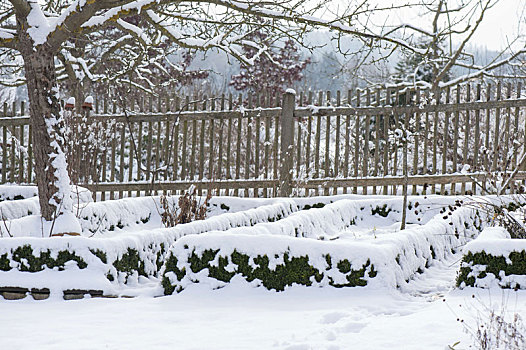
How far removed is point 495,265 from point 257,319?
72.5 inches

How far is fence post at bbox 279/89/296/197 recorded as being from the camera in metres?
9.14

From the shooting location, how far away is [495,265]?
420 cm

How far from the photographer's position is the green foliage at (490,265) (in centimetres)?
416

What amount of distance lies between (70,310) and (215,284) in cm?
104

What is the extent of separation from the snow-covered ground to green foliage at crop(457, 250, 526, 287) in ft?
0.39

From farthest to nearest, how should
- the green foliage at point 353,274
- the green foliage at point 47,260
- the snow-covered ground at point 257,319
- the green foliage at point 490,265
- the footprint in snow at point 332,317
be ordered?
the green foliage at point 47,260, the green foliage at point 353,274, the green foliage at point 490,265, the footprint in snow at point 332,317, the snow-covered ground at point 257,319

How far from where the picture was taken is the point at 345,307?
3.80 m

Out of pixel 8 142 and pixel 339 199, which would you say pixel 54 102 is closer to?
pixel 339 199

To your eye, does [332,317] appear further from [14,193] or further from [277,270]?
[14,193]

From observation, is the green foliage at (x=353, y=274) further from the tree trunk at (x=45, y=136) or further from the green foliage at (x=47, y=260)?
the tree trunk at (x=45, y=136)

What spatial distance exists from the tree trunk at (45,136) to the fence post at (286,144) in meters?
4.25

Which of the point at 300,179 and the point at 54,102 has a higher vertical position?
the point at 54,102

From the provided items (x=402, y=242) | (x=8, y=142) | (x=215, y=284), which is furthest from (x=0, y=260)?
(x=8, y=142)

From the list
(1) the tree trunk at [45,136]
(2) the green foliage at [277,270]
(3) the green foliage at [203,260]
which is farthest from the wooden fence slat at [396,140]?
(1) the tree trunk at [45,136]
